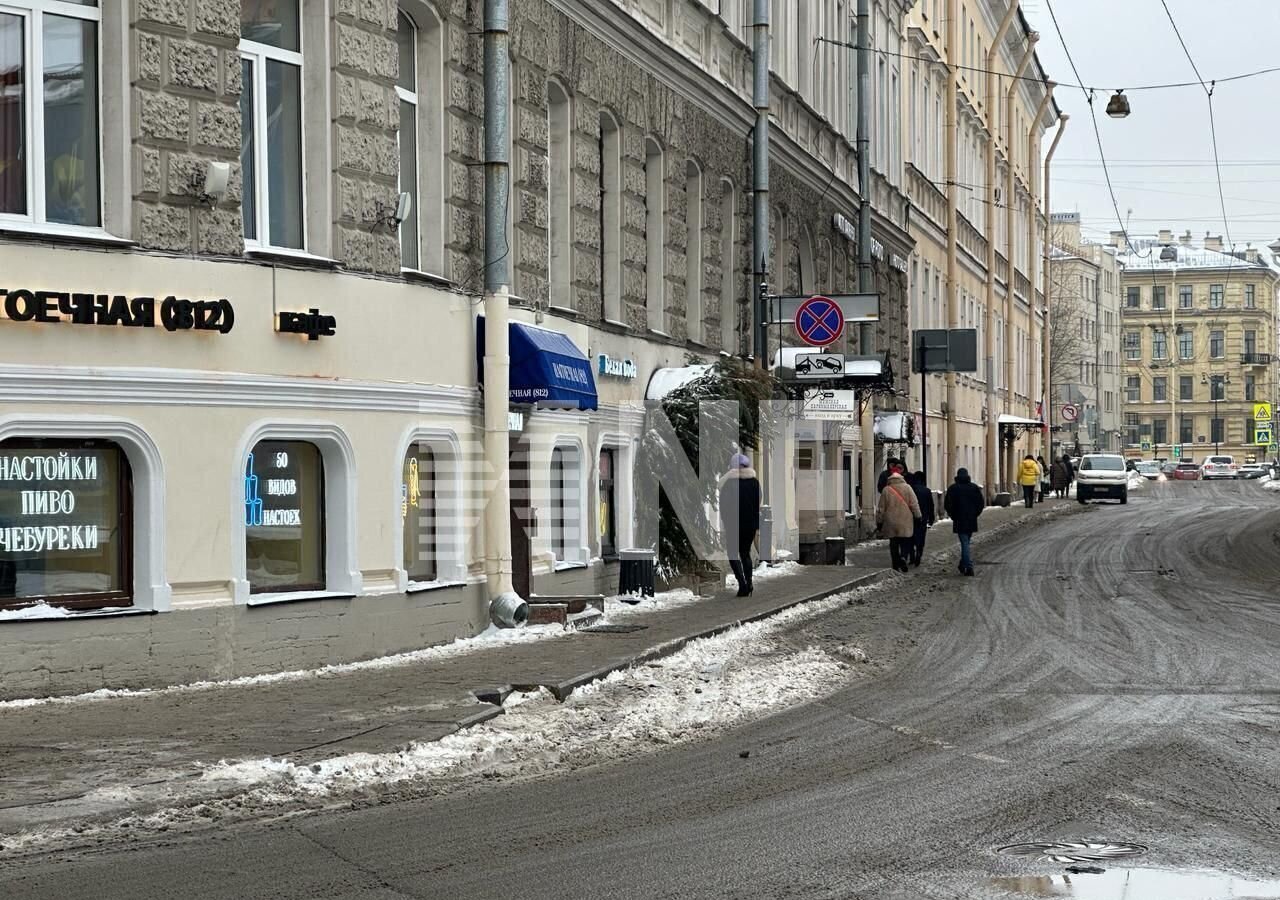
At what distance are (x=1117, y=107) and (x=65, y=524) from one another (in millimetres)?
35171

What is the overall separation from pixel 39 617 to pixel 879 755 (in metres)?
5.71

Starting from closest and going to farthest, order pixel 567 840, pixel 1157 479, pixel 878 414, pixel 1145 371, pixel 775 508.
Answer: pixel 567 840 < pixel 775 508 < pixel 878 414 < pixel 1157 479 < pixel 1145 371

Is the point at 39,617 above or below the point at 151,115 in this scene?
below

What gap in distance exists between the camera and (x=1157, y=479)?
10212 cm

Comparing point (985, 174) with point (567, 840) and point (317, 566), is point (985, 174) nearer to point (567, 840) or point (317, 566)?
point (317, 566)

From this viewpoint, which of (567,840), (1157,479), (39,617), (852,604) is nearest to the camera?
(567,840)

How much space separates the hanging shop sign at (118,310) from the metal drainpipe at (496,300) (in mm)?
3535

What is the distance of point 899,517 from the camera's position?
2797 cm

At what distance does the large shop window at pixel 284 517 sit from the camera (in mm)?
14180

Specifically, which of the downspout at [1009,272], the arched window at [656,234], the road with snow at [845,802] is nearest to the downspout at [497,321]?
the road with snow at [845,802]

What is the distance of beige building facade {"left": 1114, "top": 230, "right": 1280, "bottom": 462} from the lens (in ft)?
436

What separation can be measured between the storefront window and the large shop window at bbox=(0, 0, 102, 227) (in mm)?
9372

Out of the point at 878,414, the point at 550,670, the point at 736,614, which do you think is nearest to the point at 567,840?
the point at 550,670

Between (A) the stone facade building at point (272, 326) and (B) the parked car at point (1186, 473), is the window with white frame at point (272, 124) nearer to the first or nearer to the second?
(A) the stone facade building at point (272, 326)
